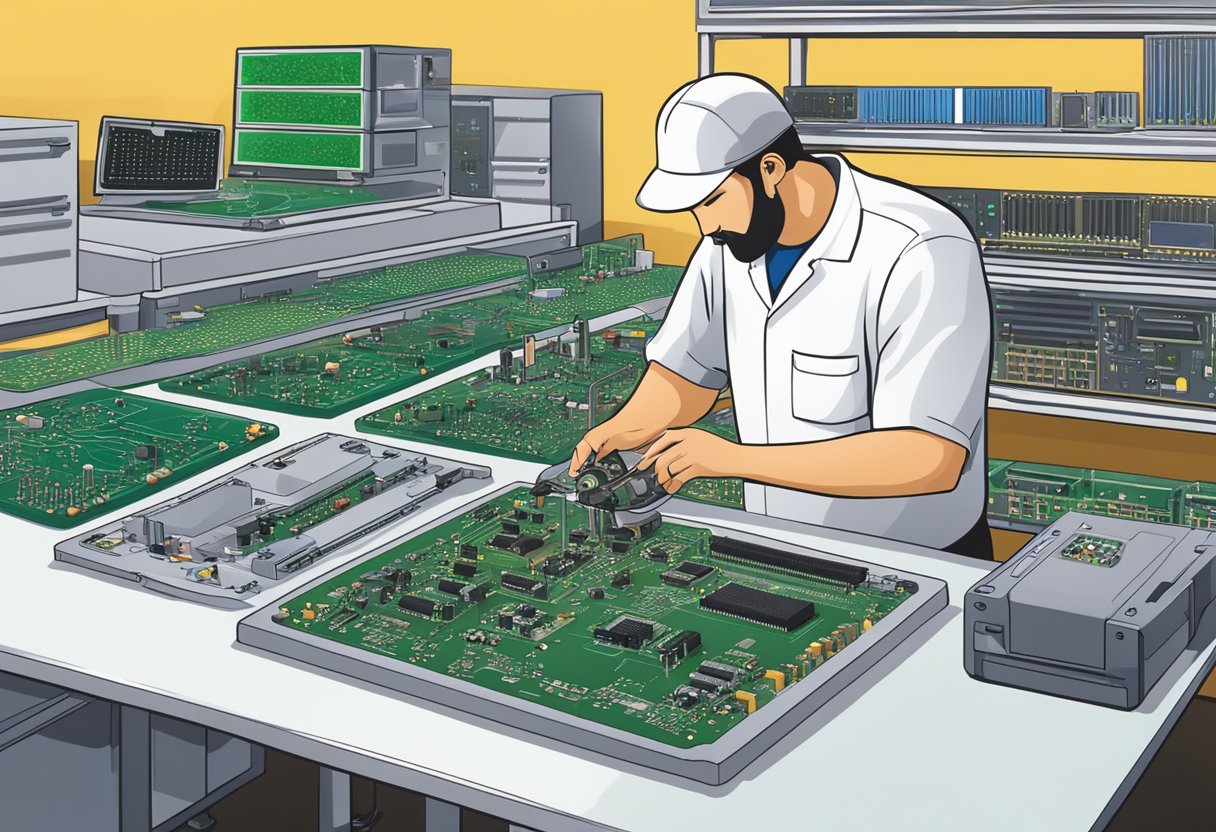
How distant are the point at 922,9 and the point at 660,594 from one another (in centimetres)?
245

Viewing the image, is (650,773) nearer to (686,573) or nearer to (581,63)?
(686,573)

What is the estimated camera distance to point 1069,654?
1.54 m

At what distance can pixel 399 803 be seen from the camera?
10.1ft

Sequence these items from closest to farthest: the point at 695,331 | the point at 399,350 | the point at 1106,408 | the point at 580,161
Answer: the point at 695,331 → the point at 399,350 → the point at 1106,408 → the point at 580,161

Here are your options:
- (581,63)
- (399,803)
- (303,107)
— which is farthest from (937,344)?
(581,63)

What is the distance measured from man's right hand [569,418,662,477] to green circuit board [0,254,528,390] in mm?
1160

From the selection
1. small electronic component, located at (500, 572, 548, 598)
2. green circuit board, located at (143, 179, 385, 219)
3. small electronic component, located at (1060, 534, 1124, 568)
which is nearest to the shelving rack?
green circuit board, located at (143, 179, 385, 219)

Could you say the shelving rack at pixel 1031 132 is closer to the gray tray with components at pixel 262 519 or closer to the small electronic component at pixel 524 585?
the gray tray with components at pixel 262 519

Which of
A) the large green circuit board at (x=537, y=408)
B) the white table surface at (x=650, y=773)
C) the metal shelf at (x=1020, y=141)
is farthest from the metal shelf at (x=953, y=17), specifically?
the white table surface at (x=650, y=773)

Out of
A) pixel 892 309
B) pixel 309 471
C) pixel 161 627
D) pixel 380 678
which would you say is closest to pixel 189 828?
pixel 309 471

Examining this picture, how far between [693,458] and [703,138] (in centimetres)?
44

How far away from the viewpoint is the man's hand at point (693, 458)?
1.91 m

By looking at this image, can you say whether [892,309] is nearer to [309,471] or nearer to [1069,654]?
[1069,654]

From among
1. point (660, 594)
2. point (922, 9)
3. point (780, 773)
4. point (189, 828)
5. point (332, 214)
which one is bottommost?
point (189, 828)
